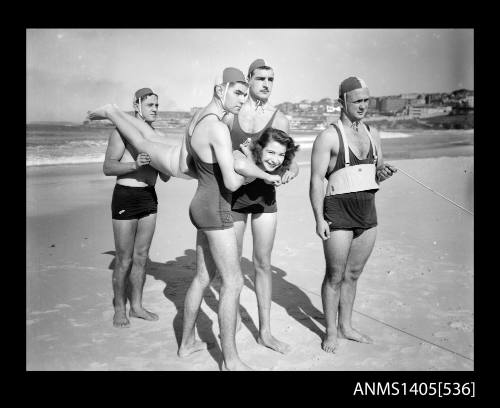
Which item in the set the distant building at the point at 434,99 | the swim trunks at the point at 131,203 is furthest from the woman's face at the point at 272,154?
the distant building at the point at 434,99

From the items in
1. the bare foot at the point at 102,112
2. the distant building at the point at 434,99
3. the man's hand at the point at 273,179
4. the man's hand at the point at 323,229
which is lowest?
the man's hand at the point at 323,229

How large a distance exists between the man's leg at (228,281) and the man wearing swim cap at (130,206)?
1.23m

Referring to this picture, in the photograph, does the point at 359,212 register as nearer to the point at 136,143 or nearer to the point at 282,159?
the point at 282,159

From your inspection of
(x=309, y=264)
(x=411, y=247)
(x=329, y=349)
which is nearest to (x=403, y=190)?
(x=411, y=247)

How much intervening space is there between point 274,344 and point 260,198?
126 cm

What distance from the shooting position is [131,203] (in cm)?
426

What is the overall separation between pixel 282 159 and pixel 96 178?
10398mm

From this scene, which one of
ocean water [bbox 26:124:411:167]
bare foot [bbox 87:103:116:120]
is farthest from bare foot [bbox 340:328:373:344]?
ocean water [bbox 26:124:411:167]

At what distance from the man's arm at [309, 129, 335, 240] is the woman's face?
0.47 meters

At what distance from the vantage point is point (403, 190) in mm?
10719

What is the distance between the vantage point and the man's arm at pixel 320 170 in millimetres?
3746

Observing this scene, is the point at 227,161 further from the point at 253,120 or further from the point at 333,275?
the point at 333,275

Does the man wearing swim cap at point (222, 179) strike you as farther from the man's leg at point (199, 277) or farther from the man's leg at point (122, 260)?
the man's leg at point (122, 260)

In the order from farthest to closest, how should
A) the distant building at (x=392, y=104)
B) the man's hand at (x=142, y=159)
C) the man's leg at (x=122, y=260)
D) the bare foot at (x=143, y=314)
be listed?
1. the distant building at (x=392, y=104)
2. the bare foot at (x=143, y=314)
3. the man's leg at (x=122, y=260)
4. the man's hand at (x=142, y=159)
